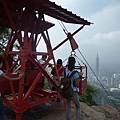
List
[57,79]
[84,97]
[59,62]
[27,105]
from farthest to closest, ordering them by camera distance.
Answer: [84,97]
[59,62]
[57,79]
[27,105]

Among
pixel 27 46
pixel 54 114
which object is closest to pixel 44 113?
pixel 54 114

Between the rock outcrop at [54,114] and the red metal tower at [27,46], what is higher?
the red metal tower at [27,46]

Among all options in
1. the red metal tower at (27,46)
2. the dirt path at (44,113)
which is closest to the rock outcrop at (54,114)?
the dirt path at (44,113)

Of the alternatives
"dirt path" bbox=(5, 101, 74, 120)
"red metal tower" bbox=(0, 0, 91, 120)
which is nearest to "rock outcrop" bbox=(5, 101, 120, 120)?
"dirt path" bbox=(5, 101, 74, 120)

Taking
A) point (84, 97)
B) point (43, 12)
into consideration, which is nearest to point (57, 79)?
point (43, 12)

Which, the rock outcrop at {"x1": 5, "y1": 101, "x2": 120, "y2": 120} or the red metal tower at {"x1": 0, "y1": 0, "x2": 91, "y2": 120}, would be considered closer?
the red metal tower at {"x1": 0, "y1": 0, "x2": 91, "y2": 120}

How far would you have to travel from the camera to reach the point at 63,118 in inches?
246

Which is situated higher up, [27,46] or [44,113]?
[27,46]

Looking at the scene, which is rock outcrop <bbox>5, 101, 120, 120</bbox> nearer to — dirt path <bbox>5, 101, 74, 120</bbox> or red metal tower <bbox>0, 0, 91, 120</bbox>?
dirt path <bbox>5, 101, 74, 120</bbox>

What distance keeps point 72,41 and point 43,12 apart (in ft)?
4.59

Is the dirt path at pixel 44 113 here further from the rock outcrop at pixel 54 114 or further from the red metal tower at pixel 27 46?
the red metal tower at pixel 27 46

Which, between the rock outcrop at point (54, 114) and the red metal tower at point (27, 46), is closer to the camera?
the red metal tower at point (27, 46)

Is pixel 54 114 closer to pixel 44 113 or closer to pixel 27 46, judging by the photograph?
pixel 44 113

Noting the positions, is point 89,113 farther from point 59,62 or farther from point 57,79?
point 59,62
